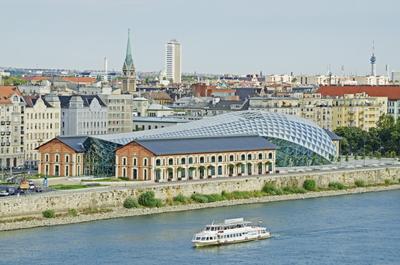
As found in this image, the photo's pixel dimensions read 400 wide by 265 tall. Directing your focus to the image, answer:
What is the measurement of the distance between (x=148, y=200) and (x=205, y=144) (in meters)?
7.22

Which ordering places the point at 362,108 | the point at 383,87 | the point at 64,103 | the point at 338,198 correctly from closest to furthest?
the point at 338,198, the point at 64,103, the point at 362,108, the point at 383,87

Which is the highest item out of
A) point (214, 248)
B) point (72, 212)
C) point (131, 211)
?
point (72, 212)

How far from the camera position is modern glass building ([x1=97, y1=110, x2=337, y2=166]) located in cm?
5844

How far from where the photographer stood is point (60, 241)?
131ft

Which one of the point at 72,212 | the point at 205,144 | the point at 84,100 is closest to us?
the point at 72,212

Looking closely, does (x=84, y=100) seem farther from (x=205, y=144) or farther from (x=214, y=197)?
(x=214, y=197)

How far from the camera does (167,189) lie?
162 ft

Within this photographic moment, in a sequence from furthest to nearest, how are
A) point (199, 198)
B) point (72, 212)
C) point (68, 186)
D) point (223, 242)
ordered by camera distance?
point (199, 198), point (68, 186), point (72, 212), point (223, 242)

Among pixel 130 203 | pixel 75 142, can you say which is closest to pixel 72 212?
pixel 130 203

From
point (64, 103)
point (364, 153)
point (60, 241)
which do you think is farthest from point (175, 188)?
point (364, 153)

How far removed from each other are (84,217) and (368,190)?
1693cm

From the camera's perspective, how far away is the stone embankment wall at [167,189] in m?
43.8

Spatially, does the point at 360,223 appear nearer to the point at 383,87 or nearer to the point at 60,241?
the point at 60,241

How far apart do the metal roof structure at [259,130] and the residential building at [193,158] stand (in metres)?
2.25
